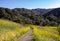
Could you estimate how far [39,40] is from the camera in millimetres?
15664

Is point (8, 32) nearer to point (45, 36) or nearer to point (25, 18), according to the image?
point (45, 36)

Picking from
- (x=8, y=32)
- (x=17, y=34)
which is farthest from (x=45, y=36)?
(x=8, y=32)

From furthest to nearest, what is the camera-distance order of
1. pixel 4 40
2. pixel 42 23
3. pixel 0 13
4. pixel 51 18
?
1. pixel 51 18
2. pixel 42 23
3. pixel 0 13
4. pixel 4 40

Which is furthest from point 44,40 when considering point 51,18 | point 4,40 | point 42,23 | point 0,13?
point 51,18

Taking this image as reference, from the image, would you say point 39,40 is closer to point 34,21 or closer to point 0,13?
point 0,13

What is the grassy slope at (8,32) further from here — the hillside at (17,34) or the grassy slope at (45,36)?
the grassy slope at (45,36)

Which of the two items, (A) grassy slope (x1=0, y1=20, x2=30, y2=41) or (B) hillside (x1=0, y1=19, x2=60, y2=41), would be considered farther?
(B) hillside (x1=0, y1=19, x2=60, y2=41)

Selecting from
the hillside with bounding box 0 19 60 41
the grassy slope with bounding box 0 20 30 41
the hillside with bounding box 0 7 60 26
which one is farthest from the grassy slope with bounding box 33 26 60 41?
the hillside with bounding box 0 7 60 26

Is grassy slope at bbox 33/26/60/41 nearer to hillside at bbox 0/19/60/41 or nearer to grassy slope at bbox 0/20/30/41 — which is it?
hillside at bbox 0/19/60/41

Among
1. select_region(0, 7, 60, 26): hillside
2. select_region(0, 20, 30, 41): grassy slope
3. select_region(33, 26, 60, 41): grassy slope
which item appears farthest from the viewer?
select_region(0, 7, 60, 26): hillside

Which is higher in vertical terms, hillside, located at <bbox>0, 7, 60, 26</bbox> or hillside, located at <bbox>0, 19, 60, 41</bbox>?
hillside, located at <bbox>0, 19, 60, 41</bbox>

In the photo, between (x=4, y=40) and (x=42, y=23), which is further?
(x=42, y=23)

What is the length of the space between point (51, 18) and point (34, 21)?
2575 centimetres

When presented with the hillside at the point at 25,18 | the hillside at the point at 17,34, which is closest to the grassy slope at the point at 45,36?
the hillside at the point at 17,34
